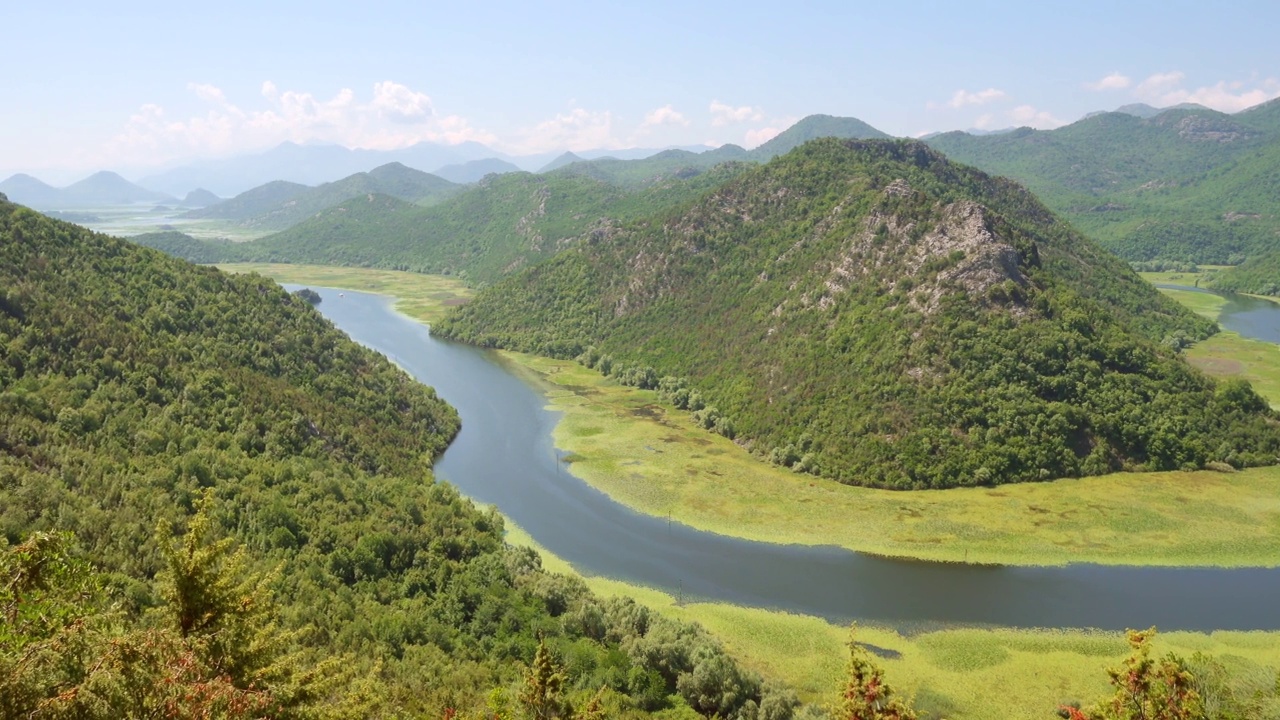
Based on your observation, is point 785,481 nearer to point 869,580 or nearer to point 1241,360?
point 869,580

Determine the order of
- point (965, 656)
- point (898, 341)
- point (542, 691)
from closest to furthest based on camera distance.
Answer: point (542, 691)
point (965, 656)
point (898, 341)

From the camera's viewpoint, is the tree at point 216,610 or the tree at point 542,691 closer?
the tree at point 216,610

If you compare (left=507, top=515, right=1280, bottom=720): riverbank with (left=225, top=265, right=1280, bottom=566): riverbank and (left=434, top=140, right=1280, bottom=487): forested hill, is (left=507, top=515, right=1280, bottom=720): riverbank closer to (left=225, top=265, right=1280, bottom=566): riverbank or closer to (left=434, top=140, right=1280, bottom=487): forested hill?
(left=225, top=265, right=1280, bottom=566): riverbank

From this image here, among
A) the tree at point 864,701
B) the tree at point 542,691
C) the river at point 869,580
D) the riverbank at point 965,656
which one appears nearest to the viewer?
the tree at point 864,701

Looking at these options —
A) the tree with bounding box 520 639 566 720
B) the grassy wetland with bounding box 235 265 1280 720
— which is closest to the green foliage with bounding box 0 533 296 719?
the tree with bounding box 520 639 566 720

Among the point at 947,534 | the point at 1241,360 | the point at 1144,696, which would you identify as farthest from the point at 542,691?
the point at 1241,360

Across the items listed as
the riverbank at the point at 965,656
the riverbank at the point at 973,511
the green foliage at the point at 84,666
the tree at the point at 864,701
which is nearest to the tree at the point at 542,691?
the green foliage at the point at 84,666

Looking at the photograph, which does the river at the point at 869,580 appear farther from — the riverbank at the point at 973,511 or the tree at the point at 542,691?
the tree at the point at 542,691

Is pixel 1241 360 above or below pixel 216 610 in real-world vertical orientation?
below
